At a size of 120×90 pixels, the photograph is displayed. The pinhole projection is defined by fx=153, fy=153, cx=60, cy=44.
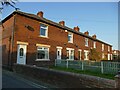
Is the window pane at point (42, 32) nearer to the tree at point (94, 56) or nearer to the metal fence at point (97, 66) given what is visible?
the metal fence at point (97, 66)

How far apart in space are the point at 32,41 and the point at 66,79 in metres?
11.7

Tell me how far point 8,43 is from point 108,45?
35.1 m

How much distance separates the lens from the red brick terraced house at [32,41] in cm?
1736

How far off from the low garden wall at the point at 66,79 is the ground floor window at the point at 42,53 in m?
7.03

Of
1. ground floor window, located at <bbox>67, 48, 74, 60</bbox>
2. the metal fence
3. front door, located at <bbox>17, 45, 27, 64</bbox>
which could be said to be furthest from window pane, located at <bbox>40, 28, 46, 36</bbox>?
ground floor window, located at <bbox>67, 48, 74, 60</bbox>

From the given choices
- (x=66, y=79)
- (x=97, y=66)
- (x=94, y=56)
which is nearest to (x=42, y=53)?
(x=97, y=66)

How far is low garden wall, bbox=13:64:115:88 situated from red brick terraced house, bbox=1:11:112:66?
5127 mm

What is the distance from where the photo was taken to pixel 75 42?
27984 mm

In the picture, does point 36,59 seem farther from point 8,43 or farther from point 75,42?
point 75,42

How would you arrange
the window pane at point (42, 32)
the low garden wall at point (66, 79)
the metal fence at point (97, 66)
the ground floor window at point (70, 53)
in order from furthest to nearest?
the ground floor window at point (70, 53), the window pane at point (42, 32), the metal fence at point (97, 66), the low garden wall at point (66, 79)

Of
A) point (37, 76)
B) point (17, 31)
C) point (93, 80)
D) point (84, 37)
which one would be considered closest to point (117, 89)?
point (93, 80)

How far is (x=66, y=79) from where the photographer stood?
831 cm

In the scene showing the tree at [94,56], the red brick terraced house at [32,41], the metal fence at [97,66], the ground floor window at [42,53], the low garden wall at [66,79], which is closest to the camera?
the low garden wall at [66,79]

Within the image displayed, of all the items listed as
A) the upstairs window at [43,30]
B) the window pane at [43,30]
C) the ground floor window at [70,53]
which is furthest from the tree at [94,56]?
the window pane at [43,30]
